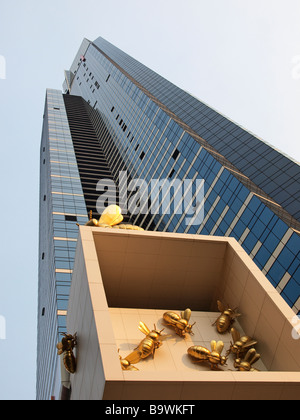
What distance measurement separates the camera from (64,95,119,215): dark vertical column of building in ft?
309

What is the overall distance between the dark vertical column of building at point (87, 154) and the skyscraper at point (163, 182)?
0.29 metres

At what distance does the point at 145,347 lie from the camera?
62.3ft

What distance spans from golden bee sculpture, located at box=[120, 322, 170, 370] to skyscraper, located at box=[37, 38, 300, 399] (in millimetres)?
20545

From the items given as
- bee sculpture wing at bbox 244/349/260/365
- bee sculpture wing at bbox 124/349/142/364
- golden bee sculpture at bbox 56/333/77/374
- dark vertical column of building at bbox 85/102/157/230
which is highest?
bee sculpture wing at bbox 244/349/260/365

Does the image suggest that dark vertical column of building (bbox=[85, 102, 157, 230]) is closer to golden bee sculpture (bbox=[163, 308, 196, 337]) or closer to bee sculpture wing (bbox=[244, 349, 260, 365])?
golden bee sculpture (bbox=[163, 308, 196, 337])

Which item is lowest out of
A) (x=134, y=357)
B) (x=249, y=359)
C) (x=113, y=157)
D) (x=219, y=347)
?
(x=113, y=157)

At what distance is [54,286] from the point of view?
2286 inches

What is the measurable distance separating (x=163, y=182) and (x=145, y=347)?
57.5 m

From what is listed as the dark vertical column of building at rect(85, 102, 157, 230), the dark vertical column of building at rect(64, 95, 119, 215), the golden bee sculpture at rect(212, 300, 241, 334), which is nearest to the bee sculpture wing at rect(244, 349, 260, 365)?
the golden bee sculpture at rect(212, 300, 241, 334)

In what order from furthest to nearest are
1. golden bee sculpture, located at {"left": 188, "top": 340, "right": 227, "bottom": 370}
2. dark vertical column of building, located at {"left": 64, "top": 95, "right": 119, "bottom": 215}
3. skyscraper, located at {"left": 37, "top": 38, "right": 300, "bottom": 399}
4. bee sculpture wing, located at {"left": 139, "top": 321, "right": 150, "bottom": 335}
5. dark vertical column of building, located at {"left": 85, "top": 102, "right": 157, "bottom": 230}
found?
dark vertical column of building, located at {"left": 64, "top": 95, "right": 119, "bottom": 215}, dark vertical column of building, located at {"left": 85, "top": 102, "right": 157, "bottom": 230}, skyscraper, located at {"left": 37, "top": 38, "right": 300, "bottom": 399}, bee sculpture wing, located at {"left": 139, "top": 321, "right": 150, "bottom": 335}, golden bee sculpture, located at {"left": 188, "top": 340, "right": 227, "bottom": 370}

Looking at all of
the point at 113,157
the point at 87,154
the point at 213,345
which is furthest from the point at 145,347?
the point at 87,154

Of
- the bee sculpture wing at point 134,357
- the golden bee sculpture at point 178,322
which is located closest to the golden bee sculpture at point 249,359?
the golden bee sculpture at point 178,322

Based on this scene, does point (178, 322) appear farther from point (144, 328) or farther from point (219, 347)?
point (219, 347)
